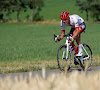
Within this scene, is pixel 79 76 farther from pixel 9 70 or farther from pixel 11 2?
pixel 11 2

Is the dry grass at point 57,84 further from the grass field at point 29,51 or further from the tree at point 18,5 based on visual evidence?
the tree at point 18,5

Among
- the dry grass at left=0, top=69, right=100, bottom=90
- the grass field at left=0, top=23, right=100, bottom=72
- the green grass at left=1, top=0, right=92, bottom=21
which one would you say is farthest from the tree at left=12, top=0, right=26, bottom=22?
the dry grass at left=0, top=69, right=100, bottom=90

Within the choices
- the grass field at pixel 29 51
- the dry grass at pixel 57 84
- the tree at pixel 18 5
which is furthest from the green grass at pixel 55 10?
the dry grass at pixel 57 84

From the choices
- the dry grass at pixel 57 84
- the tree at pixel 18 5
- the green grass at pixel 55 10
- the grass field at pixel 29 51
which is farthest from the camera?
the green grass at pixel 55 10

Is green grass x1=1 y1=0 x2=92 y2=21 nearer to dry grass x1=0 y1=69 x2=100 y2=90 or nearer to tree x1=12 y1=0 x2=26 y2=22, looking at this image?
tree x1=12 y1=0 x2=26 y2=22

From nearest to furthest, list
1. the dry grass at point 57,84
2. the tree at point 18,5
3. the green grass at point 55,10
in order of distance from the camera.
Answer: the dry grass at point 57,84, the tree at point 18,5, the green grass at point 55,10

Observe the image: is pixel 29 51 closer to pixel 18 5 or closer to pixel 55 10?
pixel 18 5

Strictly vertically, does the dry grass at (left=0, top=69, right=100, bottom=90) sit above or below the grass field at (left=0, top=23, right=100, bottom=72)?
above

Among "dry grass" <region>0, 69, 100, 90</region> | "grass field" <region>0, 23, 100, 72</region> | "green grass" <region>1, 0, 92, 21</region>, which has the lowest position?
"green grass" <region>1, 0, 92, 21</region>

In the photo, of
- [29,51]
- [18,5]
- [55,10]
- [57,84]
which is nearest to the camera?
[57,84]

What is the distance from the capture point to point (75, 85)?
3.26 m

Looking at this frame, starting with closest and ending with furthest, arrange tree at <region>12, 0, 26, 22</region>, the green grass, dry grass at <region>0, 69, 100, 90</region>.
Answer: dry grass at <region>0, 69, 100, 90</region> → tree at <region>12, 0, 26, 22</region> → the green grass

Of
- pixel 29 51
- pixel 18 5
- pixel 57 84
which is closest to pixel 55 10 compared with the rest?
pixel 18 5

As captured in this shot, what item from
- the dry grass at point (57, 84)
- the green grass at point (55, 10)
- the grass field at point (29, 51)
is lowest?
the green grass at point (55, 10)
